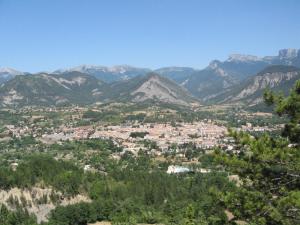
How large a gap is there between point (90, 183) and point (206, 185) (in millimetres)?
19172

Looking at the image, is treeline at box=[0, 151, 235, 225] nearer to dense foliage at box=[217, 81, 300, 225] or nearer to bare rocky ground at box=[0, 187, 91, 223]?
bare rocky ground at box=[0, 187, 91, 223]

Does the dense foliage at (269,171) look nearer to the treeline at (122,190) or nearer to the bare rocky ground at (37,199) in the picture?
the treeline at (122,190)

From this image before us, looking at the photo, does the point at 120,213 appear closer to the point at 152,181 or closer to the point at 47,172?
the point at 152,181

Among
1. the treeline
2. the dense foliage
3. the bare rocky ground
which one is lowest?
the bare rocky ground

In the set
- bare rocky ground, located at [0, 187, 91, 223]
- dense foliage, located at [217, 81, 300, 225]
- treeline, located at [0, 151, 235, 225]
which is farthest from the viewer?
bare rocky ground, located at [0, 187, 91, 223]

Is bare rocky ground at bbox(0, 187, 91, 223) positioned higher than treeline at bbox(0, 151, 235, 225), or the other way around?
treeline at bbox(0, 151, 235, 225)

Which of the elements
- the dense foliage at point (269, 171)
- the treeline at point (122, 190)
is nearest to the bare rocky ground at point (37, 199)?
the treeline at point (122, 190)

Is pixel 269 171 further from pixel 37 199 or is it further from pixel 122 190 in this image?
pixel 37 199

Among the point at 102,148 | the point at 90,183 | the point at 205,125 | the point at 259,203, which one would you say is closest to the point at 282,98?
the point at 259,203

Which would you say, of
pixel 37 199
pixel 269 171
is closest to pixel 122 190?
pixel 37 199

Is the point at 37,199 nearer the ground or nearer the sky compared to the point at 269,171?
nearer the ground

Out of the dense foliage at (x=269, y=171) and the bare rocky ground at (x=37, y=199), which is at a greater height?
the dense foliage at (x=269, y=171)

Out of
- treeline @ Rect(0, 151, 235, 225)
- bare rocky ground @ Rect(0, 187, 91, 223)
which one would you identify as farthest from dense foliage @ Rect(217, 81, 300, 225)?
bare rocky ground @ Rect(0, 187, 91, 223)

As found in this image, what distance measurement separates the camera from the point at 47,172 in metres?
82.4
